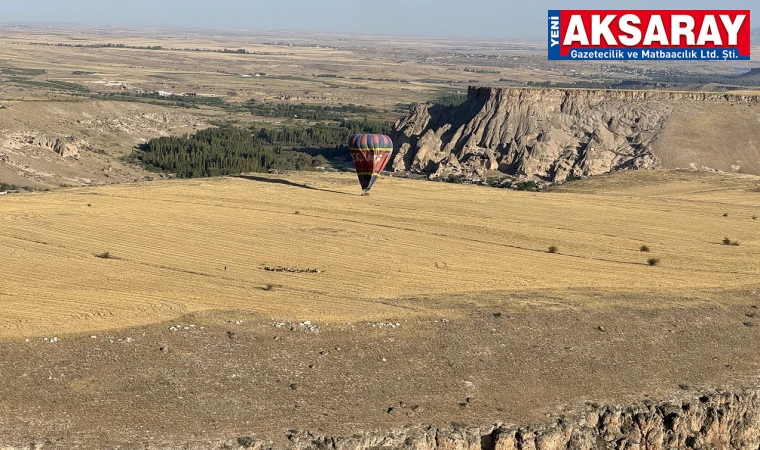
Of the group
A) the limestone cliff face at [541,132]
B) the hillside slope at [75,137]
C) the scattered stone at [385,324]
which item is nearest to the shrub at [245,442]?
the scattered stone at [385,324]

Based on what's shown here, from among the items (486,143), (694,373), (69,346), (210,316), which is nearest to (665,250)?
(694,373)

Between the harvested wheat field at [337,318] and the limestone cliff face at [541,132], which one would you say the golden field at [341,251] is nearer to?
the harvested wheat field at [337,318]

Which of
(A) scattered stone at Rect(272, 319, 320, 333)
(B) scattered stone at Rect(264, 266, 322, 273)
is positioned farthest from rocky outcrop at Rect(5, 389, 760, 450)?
(B) scattered stone at Rect(264, 266, 322, 273)

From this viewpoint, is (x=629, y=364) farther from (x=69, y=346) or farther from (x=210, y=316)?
(x=69, y=346)

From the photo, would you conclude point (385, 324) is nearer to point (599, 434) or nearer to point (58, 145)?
point (599, 434)

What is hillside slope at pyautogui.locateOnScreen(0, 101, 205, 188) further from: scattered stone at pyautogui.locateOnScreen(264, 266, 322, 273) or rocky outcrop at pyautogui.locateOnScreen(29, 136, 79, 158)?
scattered stone at pyautogui.locateOnScreen(264, 266, 322, 273)
